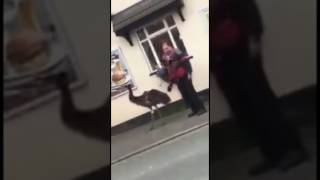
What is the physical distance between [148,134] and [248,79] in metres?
0.78

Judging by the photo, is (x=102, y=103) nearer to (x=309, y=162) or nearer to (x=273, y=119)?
(x=273, y=119)

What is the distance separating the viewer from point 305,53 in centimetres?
420

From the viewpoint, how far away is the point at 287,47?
420cm

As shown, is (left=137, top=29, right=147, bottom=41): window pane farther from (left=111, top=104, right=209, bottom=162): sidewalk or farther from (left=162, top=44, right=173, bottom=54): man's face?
(left=111, top=104, right=209, bottom=162): sidewalk

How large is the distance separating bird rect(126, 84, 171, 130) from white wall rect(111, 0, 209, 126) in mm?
26

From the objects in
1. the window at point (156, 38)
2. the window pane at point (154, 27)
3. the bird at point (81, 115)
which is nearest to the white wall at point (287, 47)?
the window at point (156, 38)

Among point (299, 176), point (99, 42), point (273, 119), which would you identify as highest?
point (99, 42)

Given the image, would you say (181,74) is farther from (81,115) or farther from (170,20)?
(81,115)

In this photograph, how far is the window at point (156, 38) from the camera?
13.2 ft

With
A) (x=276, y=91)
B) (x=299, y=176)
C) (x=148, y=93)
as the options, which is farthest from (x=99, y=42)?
(x=299, y=176)

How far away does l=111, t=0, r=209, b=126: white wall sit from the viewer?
4.01 meters

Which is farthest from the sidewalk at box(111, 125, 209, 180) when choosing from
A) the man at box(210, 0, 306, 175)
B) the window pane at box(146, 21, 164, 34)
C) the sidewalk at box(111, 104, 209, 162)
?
the window pane at box(146, 21, 164, 34)

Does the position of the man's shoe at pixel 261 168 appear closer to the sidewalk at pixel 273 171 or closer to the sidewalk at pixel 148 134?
the sidewalk at pixel 273 171

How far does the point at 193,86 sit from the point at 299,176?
962 mm
